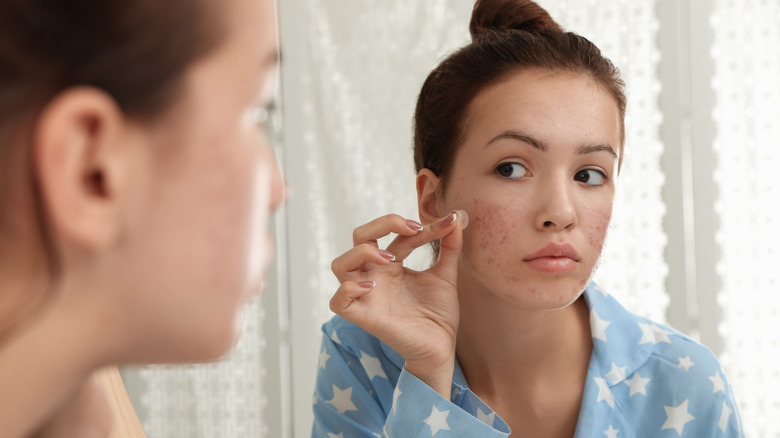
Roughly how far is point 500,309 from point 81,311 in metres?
0.81

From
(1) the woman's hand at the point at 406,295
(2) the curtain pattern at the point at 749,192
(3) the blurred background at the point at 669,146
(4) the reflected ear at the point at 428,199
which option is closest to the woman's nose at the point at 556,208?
(1) the woman's hand at the point at 406,295

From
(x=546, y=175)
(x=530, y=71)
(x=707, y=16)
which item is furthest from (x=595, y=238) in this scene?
(x=707, y=16)

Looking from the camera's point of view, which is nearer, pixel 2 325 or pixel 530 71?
pixel 2 325

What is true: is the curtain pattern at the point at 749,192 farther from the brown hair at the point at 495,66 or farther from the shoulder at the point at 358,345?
the shoulder at the point at 358,345

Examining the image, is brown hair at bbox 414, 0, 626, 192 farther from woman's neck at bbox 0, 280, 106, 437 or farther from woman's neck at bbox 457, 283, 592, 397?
woman's neck at bbox 0, 280, 106, 437

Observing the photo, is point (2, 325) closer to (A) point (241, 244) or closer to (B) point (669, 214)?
(A) point (241, 244)

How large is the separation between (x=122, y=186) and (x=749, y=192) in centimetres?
188

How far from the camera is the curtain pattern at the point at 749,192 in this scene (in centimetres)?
187

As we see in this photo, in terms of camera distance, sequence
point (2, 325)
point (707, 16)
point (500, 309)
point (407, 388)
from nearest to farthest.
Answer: point (2, 325) < point (407, 388) < point (500, 309) < point (707, 16)

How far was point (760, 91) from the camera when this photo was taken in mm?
1874

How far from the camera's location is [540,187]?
2.98 ft

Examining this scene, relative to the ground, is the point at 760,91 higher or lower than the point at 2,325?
lower

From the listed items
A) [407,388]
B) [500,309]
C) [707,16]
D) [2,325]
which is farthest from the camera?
[707,16]

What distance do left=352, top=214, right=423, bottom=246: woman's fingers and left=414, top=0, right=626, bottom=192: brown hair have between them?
134 millimetres
